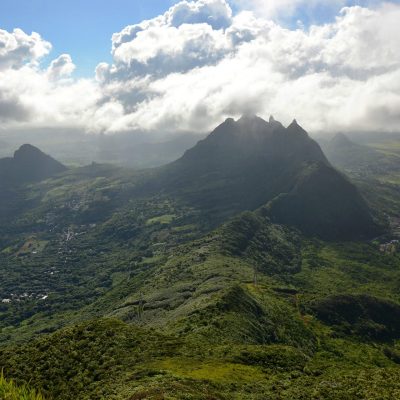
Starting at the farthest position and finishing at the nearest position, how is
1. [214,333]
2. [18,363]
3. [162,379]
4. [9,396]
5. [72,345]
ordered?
1. [214,333]
2. [72,345]
3. [18,363]
4. [162,379]
5. [9,396]

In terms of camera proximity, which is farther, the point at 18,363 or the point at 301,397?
the point at 18,363

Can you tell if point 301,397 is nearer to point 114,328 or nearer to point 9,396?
Answer: point 114,328

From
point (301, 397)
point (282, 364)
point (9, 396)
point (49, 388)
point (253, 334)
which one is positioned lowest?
point (253, 334)

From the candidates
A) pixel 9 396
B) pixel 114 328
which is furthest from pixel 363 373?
pixel 9 396

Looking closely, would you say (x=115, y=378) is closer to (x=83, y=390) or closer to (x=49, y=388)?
(x=83, y=390)

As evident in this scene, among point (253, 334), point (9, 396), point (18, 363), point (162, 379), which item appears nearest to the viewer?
point (9, 396)

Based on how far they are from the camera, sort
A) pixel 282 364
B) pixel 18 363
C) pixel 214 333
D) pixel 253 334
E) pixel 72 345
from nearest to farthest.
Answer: pixel 18 363, pixel 72 345, pixel 282 364, pixel 214 333, pixel 253 334

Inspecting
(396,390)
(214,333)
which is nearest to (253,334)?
(214,333)

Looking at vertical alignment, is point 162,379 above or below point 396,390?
above

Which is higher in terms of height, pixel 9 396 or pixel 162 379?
pixel 9 396
